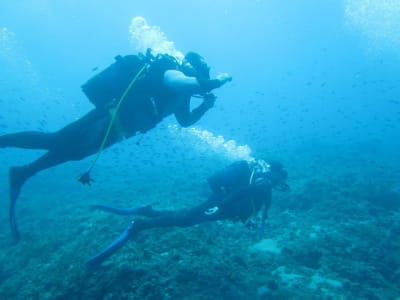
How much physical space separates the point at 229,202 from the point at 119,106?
8.95 ft

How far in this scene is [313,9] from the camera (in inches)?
3792

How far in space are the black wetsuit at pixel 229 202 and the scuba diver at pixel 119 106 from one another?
5.73ft

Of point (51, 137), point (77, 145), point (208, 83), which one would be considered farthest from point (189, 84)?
point (51, 137)

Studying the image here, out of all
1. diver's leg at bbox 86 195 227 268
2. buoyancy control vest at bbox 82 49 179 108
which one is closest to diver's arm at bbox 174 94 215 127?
buoyancy control vest at bbox 82 49 179 108

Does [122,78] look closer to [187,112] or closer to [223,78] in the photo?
[187,112]

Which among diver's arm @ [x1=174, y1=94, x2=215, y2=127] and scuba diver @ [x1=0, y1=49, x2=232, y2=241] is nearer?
scuba diver @ [x1=0, y1=49, x2=232, y2=241]

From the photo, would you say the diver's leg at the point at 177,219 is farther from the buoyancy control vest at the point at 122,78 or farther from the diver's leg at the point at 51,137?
the buoyancy control vest at the point at 122,78

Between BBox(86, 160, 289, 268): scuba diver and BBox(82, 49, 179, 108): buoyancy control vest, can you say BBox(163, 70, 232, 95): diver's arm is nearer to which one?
BBox(82, 49, 179, 108): buoyancy control vest

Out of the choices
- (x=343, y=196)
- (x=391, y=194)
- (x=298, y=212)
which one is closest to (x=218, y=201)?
(x=298, y=212)

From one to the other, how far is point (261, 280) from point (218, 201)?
5.46ft

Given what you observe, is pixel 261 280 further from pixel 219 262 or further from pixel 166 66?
pixel 166 66

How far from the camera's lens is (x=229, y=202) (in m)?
5.54

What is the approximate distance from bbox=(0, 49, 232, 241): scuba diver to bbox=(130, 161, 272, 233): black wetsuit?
1746mm

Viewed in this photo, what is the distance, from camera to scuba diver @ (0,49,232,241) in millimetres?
4453
